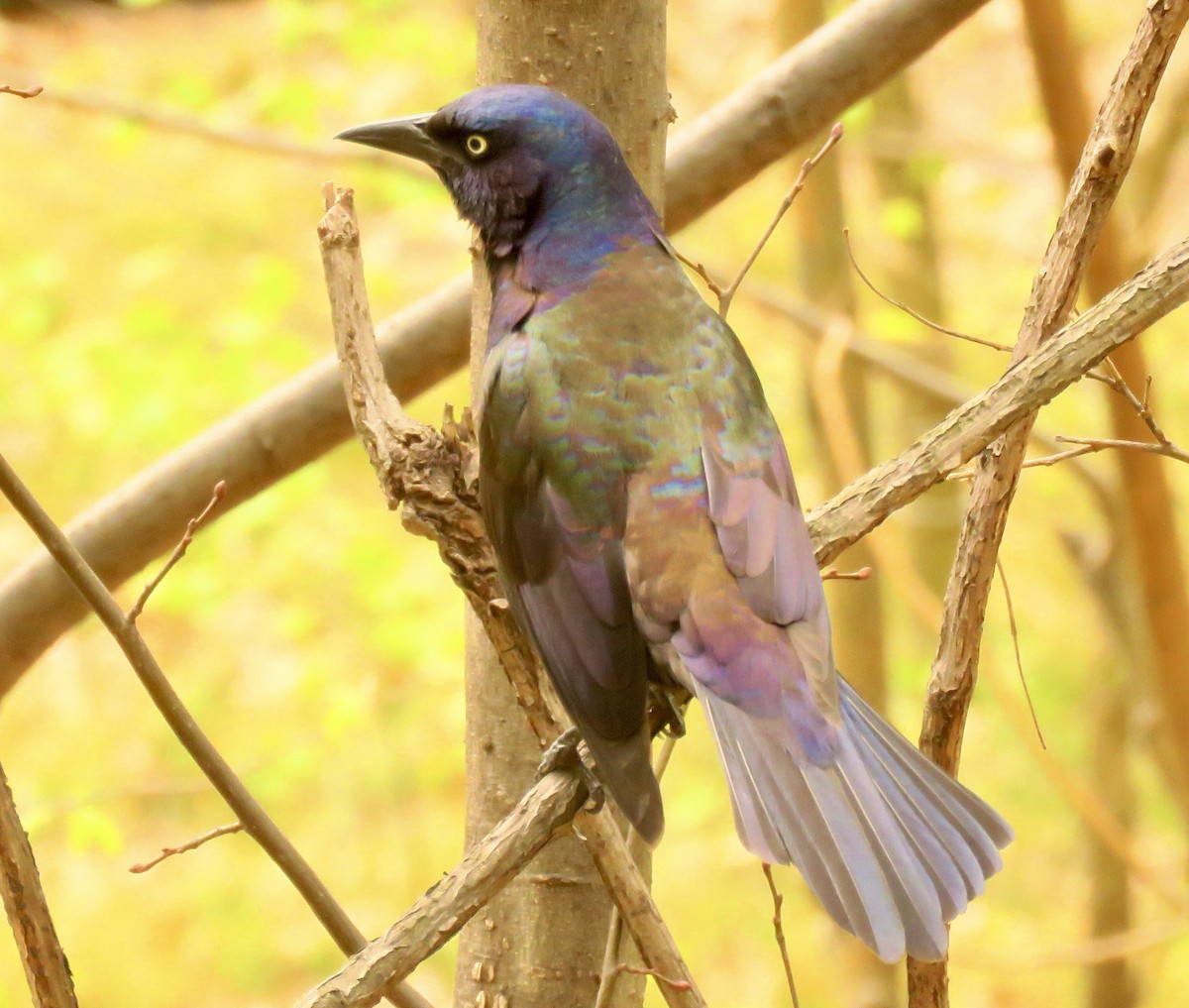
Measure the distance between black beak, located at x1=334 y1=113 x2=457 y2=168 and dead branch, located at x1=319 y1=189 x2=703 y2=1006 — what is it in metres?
0.69

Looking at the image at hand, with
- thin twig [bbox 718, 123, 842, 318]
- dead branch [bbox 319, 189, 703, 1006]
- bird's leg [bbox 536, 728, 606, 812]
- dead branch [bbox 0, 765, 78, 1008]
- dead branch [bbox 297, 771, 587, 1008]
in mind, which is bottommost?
dead branch [bbox 297, 771, 587, 1008]

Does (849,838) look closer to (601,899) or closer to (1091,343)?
(601,899)

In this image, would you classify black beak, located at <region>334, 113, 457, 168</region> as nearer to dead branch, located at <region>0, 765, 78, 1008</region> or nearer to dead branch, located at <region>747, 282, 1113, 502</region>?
dead branch, located at <region>0, 765, 78, 1008</region>

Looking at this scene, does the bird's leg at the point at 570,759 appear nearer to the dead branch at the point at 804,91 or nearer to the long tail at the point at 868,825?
the long tail at the point at 868,825

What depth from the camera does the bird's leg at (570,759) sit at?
1912 mm

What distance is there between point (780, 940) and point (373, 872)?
4.92 metres

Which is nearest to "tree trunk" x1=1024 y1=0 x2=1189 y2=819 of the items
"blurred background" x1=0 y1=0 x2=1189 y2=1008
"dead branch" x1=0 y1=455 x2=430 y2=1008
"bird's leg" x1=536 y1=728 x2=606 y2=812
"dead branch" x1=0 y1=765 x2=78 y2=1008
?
"blurred background" x1=0 y1=0 x2=1189 y2=1008

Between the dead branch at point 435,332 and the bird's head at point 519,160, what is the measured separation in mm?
198

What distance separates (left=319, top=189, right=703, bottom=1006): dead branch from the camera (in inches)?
75.9

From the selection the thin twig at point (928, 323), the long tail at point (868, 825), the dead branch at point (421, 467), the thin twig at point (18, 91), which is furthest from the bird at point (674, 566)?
the thin twig at point (18, 91)

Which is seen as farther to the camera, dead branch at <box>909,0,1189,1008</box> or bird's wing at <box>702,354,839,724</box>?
bird's wing at <box>702,354,839,724</box>

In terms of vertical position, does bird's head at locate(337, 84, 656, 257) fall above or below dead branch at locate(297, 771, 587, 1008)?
above

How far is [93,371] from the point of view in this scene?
19.2 feet

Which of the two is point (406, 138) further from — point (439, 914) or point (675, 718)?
point (439, 914)
